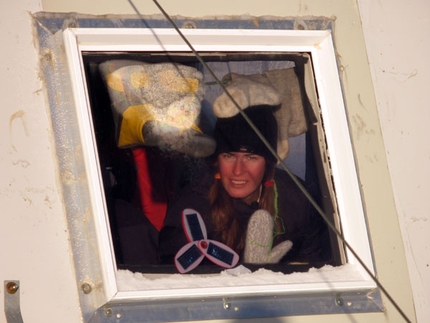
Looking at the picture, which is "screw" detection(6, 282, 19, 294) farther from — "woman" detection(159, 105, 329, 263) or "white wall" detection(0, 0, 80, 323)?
"woman" detection(159, 105, 329, 263)

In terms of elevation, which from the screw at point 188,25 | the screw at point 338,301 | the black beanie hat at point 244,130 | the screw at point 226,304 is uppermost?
the screw at point 188,25

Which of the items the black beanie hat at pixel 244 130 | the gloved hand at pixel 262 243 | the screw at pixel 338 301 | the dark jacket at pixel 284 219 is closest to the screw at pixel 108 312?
the dark jacket at pixel 284 219

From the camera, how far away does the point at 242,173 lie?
2.93 metres

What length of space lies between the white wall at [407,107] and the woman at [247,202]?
10.4 inches

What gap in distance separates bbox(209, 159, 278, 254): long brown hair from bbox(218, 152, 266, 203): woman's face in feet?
0.07

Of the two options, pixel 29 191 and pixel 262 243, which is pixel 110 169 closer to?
pixel 29 191

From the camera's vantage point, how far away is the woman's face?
2.87 meters

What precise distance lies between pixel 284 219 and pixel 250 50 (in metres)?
0.53

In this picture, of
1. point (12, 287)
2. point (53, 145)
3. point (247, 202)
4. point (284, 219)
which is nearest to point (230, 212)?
point (247, 202)

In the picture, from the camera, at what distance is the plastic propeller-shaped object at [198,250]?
2.46m

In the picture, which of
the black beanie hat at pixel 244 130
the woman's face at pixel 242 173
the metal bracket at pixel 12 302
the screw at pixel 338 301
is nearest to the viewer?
the metal bracket at pixel 12 302

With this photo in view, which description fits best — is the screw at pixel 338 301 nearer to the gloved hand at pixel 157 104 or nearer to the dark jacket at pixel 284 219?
the dark jacket at pixel 284 219

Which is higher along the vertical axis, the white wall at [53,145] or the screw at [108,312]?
the white wall at [53,145]

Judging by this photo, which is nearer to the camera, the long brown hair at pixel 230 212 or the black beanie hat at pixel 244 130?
the long brown hair at pixel 230 212
